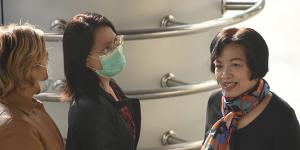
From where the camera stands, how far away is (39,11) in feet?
8.55

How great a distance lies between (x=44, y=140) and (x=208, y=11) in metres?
1.13

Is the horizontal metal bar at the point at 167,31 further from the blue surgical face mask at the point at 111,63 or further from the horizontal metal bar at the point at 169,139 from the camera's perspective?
the horizontal metal bar at the point at 169,139

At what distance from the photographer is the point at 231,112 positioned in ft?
6.60

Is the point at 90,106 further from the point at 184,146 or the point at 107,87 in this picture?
the point at 184,146

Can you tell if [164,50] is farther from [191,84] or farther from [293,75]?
[293,75]

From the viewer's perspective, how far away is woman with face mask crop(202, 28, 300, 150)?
1914 mm

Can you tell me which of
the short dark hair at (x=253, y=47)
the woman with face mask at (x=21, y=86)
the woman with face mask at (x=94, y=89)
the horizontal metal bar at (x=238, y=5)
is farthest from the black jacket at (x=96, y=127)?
the horizontal metal bar at (x=238, y=5)

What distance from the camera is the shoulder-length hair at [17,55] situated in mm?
1854

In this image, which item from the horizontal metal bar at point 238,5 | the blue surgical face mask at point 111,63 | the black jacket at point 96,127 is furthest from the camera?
the horizontal metal bar at point 238,5

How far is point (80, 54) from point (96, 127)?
0.79 ft

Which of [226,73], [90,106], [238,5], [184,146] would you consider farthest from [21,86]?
[238,5]

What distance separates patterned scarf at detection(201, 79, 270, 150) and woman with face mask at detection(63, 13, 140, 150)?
0.27 metres

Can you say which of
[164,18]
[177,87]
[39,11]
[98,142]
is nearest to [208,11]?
[164,18]

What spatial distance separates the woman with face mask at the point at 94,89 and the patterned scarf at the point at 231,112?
0.27 metres
